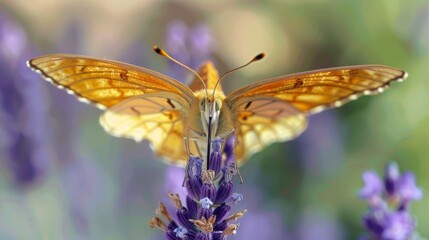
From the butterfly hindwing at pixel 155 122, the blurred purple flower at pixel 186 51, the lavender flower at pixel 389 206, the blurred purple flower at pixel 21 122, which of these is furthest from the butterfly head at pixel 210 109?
the blurred purple flower at pixel 21 122

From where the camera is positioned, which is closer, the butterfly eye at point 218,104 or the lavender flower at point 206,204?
the lavender flower at point 206,204

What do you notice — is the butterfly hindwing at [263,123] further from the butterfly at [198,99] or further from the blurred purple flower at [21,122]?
the blurred purple flower at [21,122]

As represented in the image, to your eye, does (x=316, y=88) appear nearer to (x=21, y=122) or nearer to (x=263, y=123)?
(x=263, y=123)

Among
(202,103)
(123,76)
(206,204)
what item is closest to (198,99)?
A: (202,103)

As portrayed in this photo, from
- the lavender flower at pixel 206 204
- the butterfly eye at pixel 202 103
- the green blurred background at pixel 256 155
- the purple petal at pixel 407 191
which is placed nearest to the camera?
the lavender flower at pixel 206 204

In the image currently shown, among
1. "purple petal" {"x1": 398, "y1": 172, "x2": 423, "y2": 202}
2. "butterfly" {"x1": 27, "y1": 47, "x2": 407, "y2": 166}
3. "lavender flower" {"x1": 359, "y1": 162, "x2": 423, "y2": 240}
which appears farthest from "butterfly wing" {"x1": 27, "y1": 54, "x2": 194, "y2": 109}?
"purple petal" {"x1": 398, "y1": 172, "x2": 423, "y2": 202}

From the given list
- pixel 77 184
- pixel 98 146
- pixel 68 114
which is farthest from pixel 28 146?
pixel 98 146

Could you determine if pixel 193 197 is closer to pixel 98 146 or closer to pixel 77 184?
pixel 77 184
